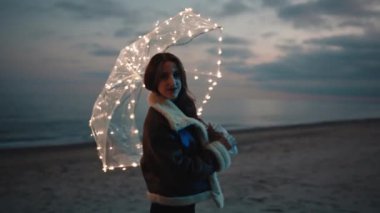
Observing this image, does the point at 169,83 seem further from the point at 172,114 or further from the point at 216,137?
the point at 216,137

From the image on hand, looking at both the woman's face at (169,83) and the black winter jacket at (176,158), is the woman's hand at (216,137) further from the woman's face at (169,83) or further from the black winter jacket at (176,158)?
the woman's face at (169,83)

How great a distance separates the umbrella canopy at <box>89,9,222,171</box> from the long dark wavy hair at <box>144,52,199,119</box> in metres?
0.41

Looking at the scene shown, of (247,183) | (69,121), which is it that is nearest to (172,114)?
(247,183)

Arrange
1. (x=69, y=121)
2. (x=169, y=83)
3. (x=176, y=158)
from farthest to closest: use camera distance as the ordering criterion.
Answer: (x=69, y=121) → (x=169, y=83) → (x=176, y=158)

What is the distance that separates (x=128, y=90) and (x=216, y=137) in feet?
2.79

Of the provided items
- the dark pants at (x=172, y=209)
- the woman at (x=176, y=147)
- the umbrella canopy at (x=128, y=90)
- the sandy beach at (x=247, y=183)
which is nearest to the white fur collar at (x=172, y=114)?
the woman at (x=176, y=147)

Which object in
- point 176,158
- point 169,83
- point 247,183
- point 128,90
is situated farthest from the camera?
point 247,183

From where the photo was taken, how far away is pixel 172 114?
87.6 inches

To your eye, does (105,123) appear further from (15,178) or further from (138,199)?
(15,178)

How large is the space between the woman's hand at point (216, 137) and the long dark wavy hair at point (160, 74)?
0.11m

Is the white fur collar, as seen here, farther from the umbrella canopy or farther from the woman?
the umbrella canopy

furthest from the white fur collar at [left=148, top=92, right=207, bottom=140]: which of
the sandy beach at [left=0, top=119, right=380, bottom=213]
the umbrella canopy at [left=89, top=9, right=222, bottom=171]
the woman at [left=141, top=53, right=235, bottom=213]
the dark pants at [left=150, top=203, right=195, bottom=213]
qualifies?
the sandy beach at [left=0, top=119, right=380, bottom=213]

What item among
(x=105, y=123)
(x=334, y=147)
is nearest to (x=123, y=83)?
(x=105, y=123)

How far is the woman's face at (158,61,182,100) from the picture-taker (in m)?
2.35
